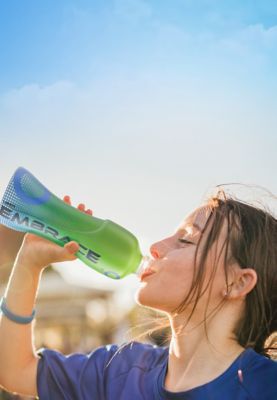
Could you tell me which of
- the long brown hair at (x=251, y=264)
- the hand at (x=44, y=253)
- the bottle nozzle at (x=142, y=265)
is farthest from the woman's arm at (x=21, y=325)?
the long brown hair at (x=251, y=264)

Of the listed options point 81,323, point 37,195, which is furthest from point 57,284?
point 37,195

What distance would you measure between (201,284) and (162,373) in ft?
1.10

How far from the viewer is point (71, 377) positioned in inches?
88.0

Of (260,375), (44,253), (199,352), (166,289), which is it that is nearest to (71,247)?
(44,253)

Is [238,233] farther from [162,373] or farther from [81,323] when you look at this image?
[81,323]

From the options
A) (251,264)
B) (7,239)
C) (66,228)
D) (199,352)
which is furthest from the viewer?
(7,239)

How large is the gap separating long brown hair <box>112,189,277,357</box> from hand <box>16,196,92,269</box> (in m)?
0.47

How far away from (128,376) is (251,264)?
58 centimetres

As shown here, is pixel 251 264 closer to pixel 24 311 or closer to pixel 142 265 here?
pixel 142 265

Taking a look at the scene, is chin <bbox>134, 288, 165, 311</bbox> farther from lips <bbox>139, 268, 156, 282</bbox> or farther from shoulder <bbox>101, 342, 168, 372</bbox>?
shoulder <bbox>101, 342, 168, 372</bbox>

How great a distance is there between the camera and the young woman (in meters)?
2.12

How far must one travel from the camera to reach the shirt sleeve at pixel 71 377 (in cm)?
221

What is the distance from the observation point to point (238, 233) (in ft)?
7.45

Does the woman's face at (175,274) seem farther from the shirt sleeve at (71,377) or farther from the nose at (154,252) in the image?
the shirt sleeve at (71,377)
